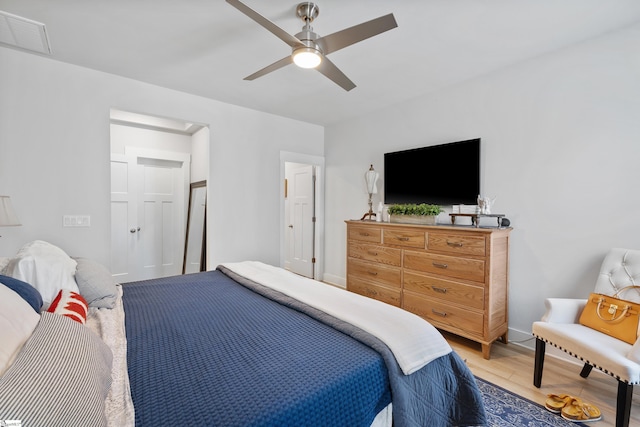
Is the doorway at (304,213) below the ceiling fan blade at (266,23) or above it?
below

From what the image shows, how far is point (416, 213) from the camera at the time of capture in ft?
10.2

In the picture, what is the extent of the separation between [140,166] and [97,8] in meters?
2.67

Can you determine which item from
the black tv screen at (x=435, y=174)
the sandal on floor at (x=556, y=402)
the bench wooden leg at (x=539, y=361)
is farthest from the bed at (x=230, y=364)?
the black tv screen at (x=435, y=174)

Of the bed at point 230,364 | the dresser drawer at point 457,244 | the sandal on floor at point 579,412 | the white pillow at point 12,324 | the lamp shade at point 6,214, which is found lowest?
the sandal on floor at point 579,412

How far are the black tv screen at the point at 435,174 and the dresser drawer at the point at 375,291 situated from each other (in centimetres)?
109

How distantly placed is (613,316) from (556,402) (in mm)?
669

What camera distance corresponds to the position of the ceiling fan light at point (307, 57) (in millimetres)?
1856

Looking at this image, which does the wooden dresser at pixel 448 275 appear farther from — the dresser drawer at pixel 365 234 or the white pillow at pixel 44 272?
the white pillow at pixel 44 272

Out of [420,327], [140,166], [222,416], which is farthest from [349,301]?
[140,166]

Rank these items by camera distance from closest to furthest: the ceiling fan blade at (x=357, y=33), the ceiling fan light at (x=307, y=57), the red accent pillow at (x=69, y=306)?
the red accent pillow at (x=69, y=306)
the ceiling fan blade at (x=357, y=33)
the ceiling fan light at (x=307, y=57)

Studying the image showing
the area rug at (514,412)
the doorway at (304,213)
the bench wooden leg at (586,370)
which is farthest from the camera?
the doorway at (304,213)

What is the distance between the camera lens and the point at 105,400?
0.87 meters

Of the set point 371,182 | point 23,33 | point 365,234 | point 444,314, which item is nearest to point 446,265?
point 444,314

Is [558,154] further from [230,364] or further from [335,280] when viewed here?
[335,280]
